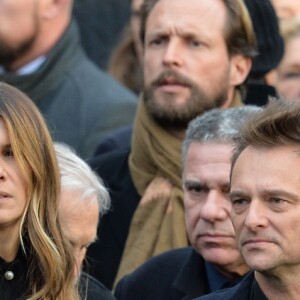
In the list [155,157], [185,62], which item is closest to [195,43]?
[185,62]

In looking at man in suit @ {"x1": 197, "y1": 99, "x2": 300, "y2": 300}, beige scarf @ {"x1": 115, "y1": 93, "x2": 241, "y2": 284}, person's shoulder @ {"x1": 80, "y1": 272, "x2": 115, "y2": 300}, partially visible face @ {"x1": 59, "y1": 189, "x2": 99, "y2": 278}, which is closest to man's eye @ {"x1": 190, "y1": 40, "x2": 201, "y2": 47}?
beige scarf @ {"x1": 115, "y1": 93, "x2": 241, "y2": 284}

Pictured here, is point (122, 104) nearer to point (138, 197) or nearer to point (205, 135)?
point (138, 197)

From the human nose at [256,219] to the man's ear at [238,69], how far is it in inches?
102

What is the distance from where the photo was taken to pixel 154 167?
7.32 meters

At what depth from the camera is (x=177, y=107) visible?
741cm

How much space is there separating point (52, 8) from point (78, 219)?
3.21m

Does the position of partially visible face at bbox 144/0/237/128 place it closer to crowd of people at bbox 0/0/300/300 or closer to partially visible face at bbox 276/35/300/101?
crowd of people at bbox 0/0/300/300

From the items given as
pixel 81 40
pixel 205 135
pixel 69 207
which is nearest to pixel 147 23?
pixel 205 135

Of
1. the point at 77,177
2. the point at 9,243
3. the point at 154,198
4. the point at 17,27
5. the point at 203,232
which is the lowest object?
the point at 17,27

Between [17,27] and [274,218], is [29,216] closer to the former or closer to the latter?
[274,218]

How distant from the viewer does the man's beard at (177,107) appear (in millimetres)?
7395

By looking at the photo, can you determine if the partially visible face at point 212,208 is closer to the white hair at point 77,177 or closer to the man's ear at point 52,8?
the white hair at point 77,177

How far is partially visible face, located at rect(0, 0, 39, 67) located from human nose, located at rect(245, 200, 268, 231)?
13.4 feet

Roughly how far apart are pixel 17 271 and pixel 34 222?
0.19 meters
